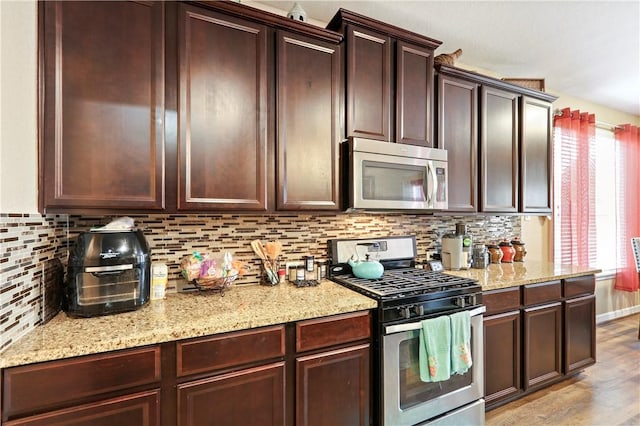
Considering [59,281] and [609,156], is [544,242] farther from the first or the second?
[59,281]

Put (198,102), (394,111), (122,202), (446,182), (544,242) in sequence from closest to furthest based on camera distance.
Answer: (122,202) → (198,102) → (394,111) → (446,182) → (544,242)

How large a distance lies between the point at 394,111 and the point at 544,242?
8.40 feet

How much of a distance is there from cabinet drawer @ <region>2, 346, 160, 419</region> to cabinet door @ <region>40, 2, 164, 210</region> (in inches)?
24.6

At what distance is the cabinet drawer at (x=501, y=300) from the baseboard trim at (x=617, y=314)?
2.77 m

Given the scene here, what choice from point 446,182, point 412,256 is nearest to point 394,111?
point 446,182

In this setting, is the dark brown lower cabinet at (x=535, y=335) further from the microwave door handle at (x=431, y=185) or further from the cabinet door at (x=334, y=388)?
the cabinet door at (x=334, y=388)

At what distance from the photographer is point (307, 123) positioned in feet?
5.80

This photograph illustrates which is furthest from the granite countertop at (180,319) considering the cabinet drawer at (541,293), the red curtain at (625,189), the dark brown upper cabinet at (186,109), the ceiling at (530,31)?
the red curtain at (625,189)

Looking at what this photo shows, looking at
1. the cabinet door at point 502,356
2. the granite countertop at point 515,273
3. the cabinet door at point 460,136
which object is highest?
the cabinet door at point 460,136

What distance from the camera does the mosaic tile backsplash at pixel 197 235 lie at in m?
1.09

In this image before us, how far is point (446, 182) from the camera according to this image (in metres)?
2.14

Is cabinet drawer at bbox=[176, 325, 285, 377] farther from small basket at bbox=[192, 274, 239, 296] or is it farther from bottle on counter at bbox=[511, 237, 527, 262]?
bottle on counter at bbox=[511, 237, 527, 262]

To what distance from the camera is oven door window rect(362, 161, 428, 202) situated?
1854mm

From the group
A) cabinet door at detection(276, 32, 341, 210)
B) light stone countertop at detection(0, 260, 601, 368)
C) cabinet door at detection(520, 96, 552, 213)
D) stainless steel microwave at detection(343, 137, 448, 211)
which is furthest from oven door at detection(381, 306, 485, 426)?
cabinet door at detection(520, 96, 552, 213)
